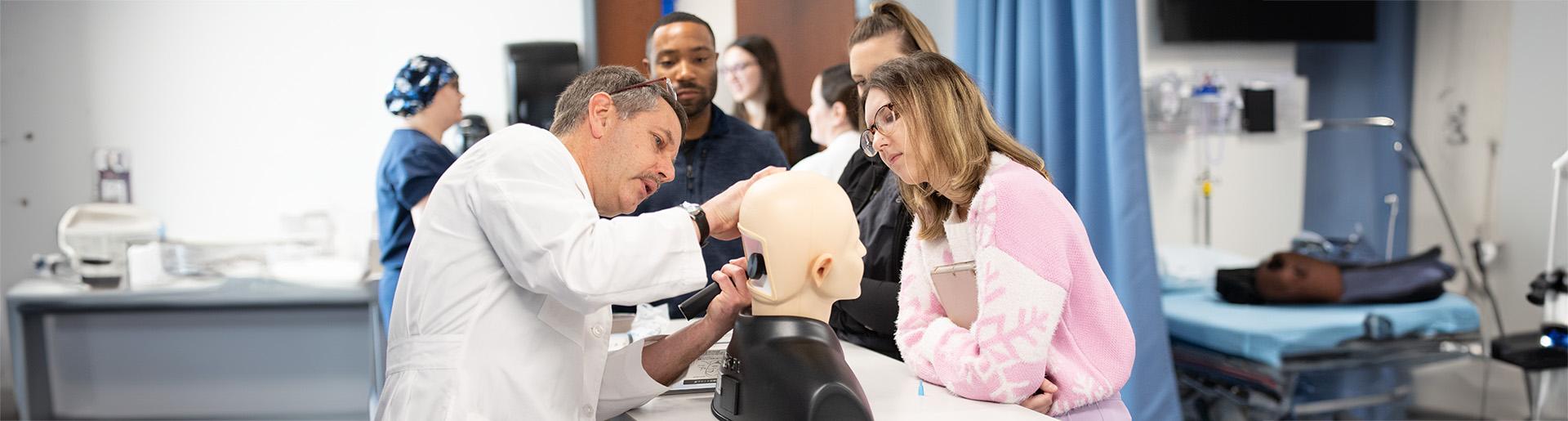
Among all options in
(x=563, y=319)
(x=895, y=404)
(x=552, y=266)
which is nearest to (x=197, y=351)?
(x=563, y=319)

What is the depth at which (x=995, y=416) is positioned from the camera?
4.36 feet

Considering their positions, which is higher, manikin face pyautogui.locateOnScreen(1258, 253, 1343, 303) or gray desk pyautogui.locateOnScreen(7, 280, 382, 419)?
manikin face pyautogui.locateOnScreen(1258, 253, 1343, 303)

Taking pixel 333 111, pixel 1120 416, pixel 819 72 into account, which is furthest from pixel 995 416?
pixel 333 111

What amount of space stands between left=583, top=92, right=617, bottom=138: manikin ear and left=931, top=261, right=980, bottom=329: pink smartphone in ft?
1.88

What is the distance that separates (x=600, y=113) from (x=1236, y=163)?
4.00m

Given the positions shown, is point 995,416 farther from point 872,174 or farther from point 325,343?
point 325,343

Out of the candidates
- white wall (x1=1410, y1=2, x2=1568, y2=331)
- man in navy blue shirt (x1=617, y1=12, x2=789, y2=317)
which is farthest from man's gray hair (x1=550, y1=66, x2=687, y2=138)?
white wall (x1=1410, y1=2, x2=1568, y2=331)

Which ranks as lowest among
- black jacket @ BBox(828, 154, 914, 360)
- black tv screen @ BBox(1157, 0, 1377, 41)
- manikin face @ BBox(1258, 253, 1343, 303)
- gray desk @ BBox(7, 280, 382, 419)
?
gray desk @ BBox(7, 280, 382, 419)

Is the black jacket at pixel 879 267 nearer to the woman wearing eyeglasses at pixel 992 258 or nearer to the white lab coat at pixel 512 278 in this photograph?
the woman wearing eyeglasses at pixel 992 258

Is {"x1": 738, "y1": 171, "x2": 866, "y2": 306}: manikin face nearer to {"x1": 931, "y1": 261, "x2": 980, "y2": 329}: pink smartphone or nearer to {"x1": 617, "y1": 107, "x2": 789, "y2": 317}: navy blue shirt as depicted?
{"x1": 931, "y1": 261, "x2": 980, "y2": 329}: pink smartphone

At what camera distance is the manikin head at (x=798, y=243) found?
1283mm

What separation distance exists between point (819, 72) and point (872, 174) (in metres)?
0.52

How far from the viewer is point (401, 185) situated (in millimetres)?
2646

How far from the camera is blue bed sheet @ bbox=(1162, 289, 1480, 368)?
3100 millimetres
